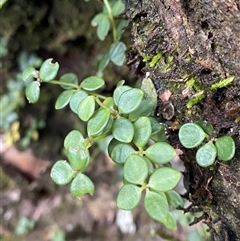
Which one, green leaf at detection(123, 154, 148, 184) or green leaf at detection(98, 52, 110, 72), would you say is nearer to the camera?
green leaf at detection(123, 154, 148, 184)

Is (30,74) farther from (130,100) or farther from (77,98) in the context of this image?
(130,100)

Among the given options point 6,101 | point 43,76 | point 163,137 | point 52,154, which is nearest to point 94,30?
point 6,101

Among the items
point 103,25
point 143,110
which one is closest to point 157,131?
point 143,110

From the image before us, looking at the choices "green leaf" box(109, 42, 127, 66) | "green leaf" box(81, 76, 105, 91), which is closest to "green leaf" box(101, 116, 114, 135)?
"green leaf" box(81, 76, 105, 91)

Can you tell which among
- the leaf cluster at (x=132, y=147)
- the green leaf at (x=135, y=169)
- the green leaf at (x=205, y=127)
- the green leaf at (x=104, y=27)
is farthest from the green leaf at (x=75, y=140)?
the green leaf at (x=104, y=27)

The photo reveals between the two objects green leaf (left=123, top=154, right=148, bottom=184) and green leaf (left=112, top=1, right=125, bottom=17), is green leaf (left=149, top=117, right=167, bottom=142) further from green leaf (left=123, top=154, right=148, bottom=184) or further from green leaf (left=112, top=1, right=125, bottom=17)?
green leaf (left=112, top=1, right=125, bottom=17)

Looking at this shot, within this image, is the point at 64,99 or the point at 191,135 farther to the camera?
the point at 64,99
